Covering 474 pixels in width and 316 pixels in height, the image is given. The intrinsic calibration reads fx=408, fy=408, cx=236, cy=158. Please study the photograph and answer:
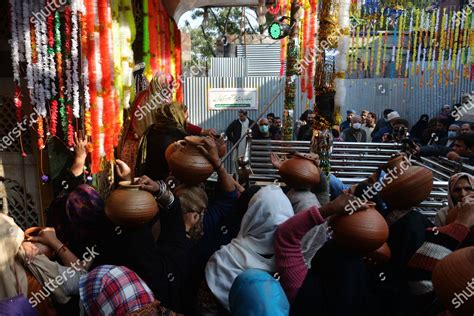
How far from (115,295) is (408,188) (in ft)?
5.27

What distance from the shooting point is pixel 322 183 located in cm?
304

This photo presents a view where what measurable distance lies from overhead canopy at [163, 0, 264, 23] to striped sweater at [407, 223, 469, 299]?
5.44m

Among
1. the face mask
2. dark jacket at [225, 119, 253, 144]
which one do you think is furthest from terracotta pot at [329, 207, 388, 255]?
dark jacket at [225, 119, 253, 144]

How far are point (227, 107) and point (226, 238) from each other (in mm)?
9034

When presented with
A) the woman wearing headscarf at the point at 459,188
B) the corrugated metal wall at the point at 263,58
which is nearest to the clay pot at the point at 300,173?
the woman wearing headscarf at the point at 459,188

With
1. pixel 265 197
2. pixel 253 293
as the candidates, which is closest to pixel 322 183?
pixel 265 197

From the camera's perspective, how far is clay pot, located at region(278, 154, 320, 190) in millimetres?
2535

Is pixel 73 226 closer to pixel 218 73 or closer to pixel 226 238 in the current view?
pixel 226 238

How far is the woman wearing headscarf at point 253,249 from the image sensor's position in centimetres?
189

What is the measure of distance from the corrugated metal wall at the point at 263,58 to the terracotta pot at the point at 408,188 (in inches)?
512

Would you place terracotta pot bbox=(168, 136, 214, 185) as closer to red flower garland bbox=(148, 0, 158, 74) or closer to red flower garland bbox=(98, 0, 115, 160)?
red flower garland bbox=(98, 0, 115, 160)

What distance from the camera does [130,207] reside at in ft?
6.31

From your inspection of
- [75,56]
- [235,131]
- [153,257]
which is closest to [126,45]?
[75,56]

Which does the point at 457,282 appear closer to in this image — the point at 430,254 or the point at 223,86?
the point at 430,254
